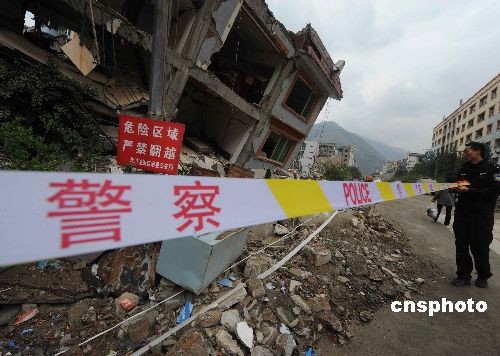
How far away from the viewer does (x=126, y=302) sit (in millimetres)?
3225

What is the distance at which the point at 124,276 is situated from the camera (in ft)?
11.7

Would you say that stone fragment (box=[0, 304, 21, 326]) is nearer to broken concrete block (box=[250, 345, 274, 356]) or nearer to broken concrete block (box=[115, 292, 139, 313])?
broken concrete block (box=[115, 292, 139, 313])

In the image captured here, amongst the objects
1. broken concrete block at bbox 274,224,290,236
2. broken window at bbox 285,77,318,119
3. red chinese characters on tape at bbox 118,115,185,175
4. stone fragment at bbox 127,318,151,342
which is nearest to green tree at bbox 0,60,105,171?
red chinese characters on tape at bbox 118,115,185,175

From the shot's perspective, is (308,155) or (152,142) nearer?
(152,142)

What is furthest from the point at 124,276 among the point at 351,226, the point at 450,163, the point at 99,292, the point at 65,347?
the point at 450,163

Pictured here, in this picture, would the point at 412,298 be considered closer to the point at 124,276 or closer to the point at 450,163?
the point at 124,276

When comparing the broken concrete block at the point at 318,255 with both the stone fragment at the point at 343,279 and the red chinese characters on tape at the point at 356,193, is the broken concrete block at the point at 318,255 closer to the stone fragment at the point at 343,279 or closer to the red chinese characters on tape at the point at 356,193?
the stone fragment at the point at 343,279

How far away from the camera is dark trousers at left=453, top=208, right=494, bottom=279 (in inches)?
154

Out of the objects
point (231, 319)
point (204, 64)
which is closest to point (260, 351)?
point (231, 319)

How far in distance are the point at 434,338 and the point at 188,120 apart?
1192cm

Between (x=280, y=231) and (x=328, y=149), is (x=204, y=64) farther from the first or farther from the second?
(x=328, y=149)

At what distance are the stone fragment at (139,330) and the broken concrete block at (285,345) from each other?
1283 mm

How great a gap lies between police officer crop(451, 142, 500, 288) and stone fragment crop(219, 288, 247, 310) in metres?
3.25

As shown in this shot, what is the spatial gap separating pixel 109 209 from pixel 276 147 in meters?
13.6
